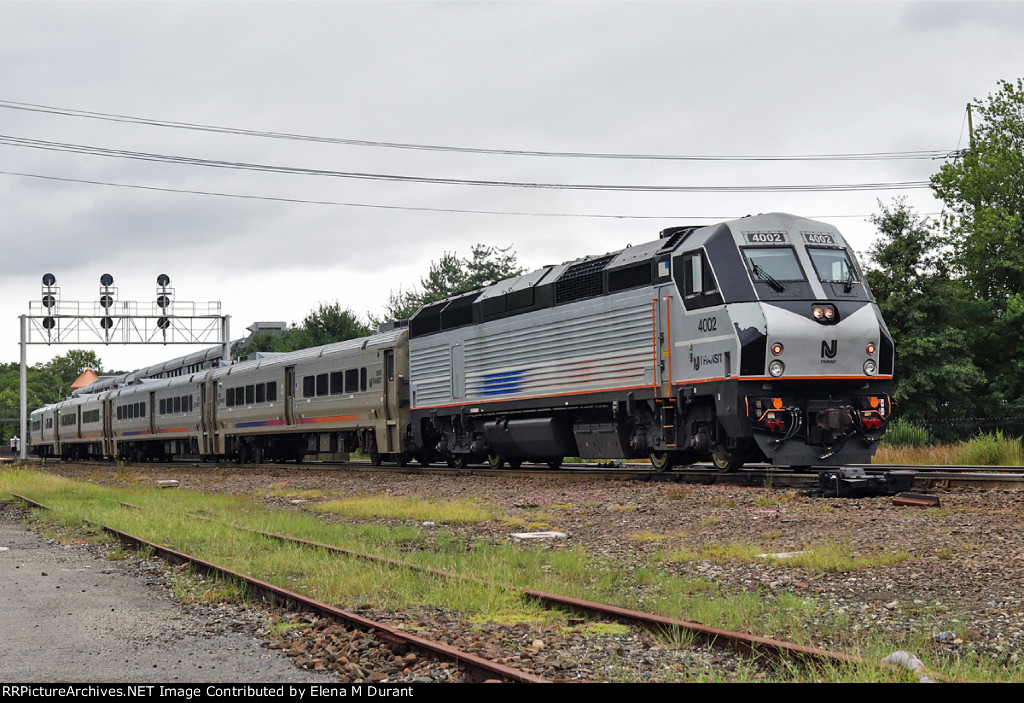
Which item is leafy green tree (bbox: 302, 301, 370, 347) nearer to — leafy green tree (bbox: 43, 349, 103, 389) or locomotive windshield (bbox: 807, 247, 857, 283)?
locomotive windshield (bbox: 807, 247, 857, 283)

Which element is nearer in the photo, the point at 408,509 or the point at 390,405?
the point at 408,509

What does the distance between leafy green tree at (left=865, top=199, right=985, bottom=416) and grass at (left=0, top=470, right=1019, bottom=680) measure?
24.3 meters

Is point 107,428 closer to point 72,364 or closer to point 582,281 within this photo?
point 582,281

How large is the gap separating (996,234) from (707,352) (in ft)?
93.6

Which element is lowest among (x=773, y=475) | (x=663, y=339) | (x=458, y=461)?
(x=458, y=461)

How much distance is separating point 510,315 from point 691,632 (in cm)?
1577

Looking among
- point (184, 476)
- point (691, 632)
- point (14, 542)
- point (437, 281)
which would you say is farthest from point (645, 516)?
point (437, 281)

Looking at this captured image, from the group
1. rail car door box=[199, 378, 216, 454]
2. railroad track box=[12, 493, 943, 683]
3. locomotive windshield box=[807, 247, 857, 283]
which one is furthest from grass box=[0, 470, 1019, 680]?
rail car door box=[199, 378, 216, 454]

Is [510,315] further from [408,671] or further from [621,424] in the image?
[408,671]

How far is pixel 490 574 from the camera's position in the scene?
29.4 feet

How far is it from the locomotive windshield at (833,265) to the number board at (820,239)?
5.2 inches

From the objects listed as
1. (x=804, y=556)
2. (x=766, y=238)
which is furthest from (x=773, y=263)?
(x=804, y=556)

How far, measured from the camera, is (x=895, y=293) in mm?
35906

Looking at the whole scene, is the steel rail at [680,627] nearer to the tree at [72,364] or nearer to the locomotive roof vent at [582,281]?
the locomotive roof vent at [582,281]
